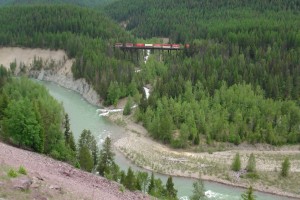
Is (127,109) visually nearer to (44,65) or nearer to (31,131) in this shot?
(31,131)

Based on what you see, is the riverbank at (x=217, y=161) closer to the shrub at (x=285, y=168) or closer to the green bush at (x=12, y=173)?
the shrub at (x=285, y=168)

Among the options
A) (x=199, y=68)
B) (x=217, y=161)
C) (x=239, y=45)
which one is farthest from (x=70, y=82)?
(x=217, y=161)

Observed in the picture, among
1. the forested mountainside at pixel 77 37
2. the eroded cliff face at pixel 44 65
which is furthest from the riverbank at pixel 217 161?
the eroded cliff face at pixel 44 65

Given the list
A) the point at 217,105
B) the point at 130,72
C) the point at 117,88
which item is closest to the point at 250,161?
the point at 217,105

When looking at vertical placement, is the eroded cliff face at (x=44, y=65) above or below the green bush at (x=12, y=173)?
below

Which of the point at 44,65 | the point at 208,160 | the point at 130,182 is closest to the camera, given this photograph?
the point at 130,182

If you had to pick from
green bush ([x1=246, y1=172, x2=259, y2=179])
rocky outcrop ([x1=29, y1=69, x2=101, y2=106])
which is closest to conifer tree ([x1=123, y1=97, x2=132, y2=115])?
rocky outcrop ([x1=29, y1=69, x2=101, y2=106])

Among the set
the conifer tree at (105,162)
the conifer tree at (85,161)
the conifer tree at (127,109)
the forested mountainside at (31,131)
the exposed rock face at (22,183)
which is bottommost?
A: the conifer tree at (127,109)
